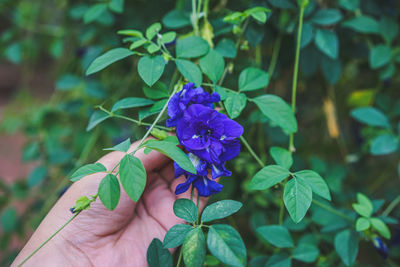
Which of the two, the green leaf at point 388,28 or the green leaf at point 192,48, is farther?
the green leaf at point 388,28

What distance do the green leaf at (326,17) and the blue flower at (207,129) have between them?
0.51 meters

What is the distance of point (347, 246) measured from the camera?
2.55 ft

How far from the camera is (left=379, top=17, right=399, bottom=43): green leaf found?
98 centimetres

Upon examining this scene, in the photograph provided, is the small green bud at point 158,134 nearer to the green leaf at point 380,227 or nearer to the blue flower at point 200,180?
the blue flower at point 200,180

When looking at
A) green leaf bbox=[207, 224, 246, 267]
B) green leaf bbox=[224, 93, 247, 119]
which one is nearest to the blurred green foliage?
green leaf bbox=[224, 93, 247, 119]

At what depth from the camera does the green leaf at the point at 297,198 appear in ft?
1.79

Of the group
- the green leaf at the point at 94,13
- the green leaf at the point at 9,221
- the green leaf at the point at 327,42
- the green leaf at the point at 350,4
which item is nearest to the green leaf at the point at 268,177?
the green leaf at the point at 327,42

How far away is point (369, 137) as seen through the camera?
116 centimetres

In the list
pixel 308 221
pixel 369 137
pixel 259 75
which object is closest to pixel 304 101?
pixel 369 137

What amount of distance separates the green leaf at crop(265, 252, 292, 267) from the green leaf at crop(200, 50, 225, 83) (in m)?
0.47

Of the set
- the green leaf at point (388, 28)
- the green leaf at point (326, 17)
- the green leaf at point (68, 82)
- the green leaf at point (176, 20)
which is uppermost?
the green leaf at point (176, 20)

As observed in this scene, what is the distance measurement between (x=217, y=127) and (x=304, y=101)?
3.49ft

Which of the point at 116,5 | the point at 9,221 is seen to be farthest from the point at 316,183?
the point at 9,221

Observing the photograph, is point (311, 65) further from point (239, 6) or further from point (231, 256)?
point (231, 256)
